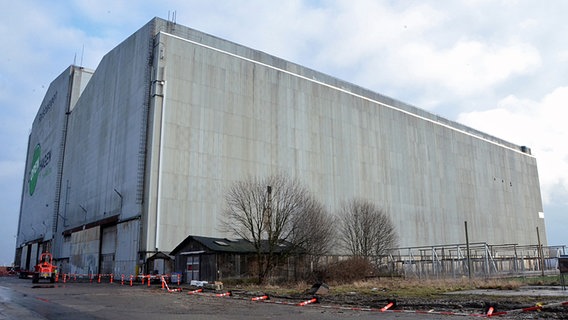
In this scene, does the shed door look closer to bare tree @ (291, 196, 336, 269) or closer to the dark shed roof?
the dark shed roof

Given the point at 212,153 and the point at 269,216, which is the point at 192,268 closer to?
the point at 269,216

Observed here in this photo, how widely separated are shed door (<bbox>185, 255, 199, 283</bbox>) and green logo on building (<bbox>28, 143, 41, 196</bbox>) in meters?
68.8

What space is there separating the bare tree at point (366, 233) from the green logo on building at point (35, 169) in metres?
68.3

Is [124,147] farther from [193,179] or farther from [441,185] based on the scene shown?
[441,185]

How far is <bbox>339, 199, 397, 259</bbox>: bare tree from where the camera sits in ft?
175

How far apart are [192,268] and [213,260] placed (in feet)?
10.1

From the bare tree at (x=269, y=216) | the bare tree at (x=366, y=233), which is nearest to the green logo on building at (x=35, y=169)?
the bare tree at (x=269, y=216)

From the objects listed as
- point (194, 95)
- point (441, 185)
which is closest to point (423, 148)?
point (441, 185)

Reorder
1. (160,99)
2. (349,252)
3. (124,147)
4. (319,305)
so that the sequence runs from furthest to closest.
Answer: (349,252) → (124,147) → (160,99) → (319,305)

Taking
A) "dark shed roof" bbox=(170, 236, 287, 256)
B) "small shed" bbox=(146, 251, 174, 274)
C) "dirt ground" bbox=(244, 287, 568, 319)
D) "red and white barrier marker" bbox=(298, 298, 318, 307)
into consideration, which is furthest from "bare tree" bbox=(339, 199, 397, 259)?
"dirt ground" bbox=(244, 287, 568, 319)

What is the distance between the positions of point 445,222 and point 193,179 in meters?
44.6

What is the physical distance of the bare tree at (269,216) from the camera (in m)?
38.9

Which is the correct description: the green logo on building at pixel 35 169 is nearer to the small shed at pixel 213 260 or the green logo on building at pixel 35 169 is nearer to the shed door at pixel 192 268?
the small shed at pixel 213 260

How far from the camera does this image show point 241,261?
3825cm
